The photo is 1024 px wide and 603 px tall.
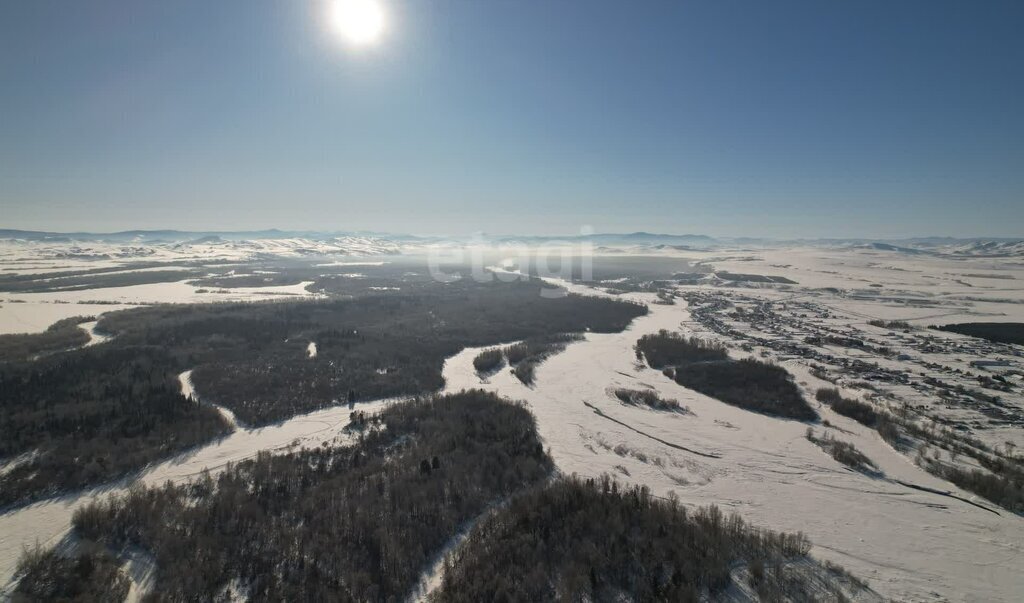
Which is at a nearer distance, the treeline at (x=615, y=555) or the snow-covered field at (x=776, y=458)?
the treeline at (x=615, y=555)

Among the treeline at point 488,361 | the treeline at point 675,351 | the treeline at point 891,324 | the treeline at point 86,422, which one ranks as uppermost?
the treeline at point 86,422

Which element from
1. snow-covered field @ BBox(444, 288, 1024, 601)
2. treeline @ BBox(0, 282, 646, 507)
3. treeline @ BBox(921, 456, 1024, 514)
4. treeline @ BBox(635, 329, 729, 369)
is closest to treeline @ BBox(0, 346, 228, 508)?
treeline @ BBox(0, 282, 646, 507)

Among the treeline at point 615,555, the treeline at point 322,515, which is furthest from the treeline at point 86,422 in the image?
the treeline at point 615,555

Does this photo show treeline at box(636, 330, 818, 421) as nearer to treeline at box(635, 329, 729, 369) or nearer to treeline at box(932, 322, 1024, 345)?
treeline at box(635, 329, 729, 369)

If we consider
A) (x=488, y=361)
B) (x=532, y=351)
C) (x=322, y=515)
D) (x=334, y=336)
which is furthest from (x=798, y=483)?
(x=334, y=336)

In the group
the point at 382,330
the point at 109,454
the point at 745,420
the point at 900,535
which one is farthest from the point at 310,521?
the point at 382,330

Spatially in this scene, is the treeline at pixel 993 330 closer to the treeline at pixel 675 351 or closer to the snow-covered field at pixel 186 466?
the treeline at pixel 675 351
